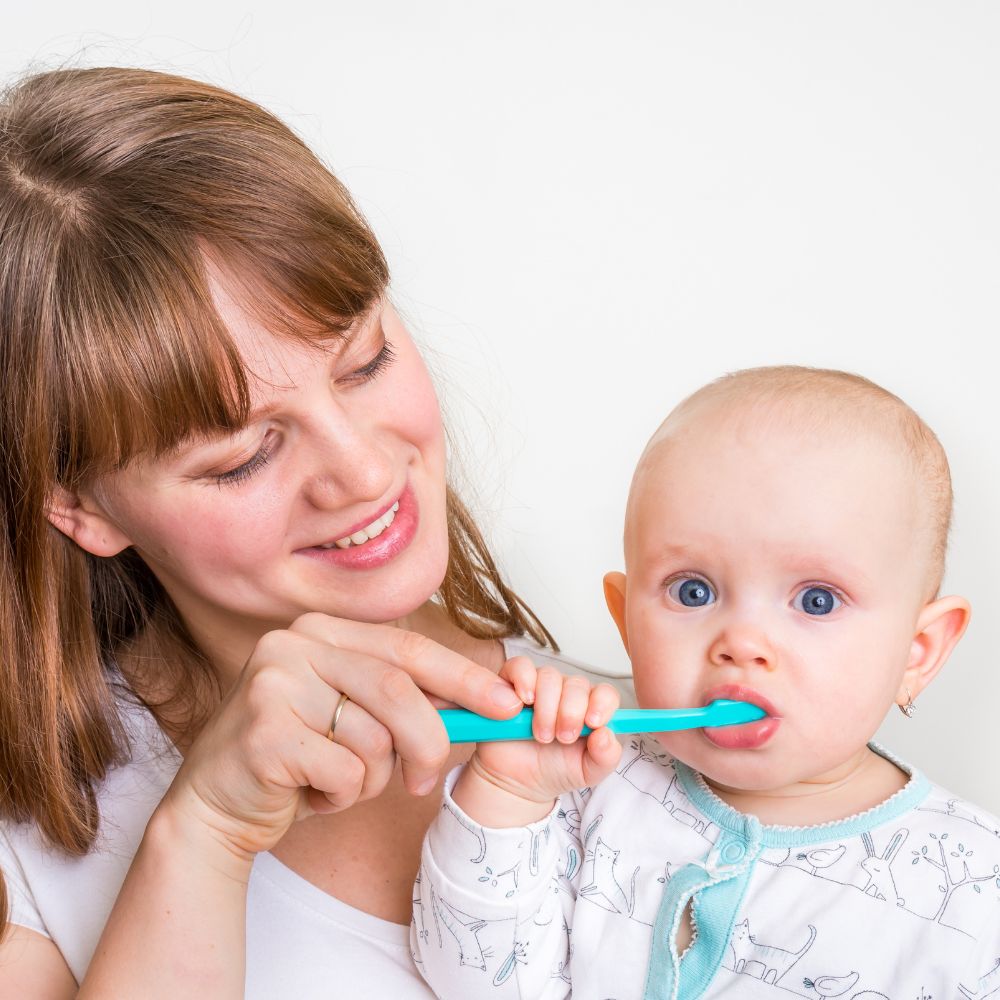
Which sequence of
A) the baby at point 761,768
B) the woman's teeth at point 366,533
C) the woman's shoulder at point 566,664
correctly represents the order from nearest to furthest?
the baby at point 761,768
the woman's teeth at point 366,533
the woman's shoulder at point 566,664

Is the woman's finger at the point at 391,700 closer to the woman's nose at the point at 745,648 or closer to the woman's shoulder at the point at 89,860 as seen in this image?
the woman's nose at the point at 745,648

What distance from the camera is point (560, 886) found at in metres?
1.42

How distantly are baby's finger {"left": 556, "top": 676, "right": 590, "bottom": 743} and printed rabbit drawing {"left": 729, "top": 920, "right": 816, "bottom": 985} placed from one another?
0.29m

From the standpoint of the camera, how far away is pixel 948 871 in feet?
4.29

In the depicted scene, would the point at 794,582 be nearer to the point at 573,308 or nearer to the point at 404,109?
the point at 573,308

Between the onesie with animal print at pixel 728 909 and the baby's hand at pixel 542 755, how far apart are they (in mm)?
20

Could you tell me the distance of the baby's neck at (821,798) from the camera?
53.9 inches

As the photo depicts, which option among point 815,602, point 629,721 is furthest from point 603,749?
point 815,602

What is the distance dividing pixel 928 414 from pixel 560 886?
1032 millimetres

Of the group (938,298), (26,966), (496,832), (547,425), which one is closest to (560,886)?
(496,832)

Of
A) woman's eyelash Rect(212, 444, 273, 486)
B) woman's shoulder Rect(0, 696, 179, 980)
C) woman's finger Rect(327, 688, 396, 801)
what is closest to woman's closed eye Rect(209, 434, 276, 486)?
woman's eyelash Rect(212, 444, 273, 486)

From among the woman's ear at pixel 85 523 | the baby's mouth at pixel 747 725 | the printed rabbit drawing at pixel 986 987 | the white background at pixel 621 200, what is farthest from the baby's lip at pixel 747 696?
the white background at pixel 621 200

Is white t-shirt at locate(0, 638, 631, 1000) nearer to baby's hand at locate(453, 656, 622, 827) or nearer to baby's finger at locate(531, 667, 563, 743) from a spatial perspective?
baby's hand at locate(453, 656, 622, 827)

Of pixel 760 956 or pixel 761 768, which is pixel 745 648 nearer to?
pixel 761 768
